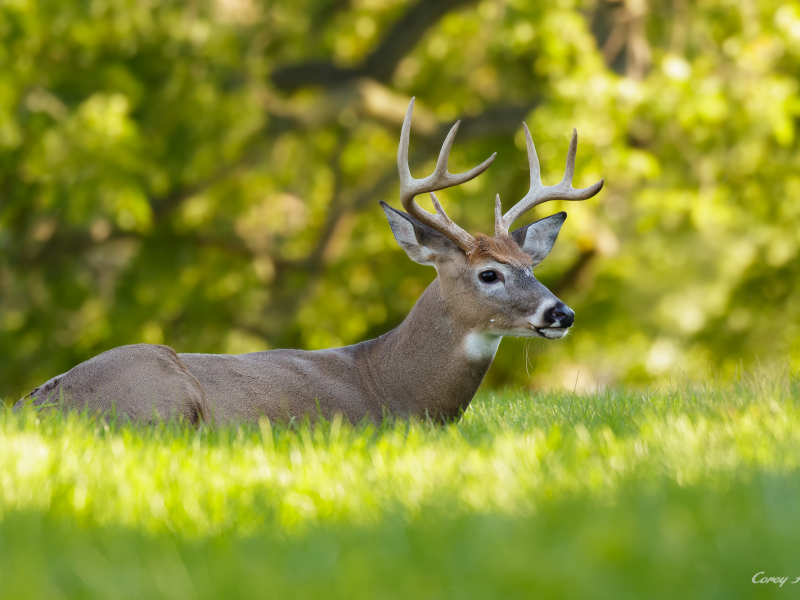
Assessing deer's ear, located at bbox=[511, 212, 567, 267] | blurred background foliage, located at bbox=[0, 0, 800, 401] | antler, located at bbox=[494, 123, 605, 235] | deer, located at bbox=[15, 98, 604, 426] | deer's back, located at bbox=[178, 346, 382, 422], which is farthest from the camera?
blurred background foliage, located at bbox=[0, 0, 800, 401]

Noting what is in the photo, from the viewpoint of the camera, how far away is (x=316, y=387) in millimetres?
5227

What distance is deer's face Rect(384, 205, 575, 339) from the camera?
5145 millimetres

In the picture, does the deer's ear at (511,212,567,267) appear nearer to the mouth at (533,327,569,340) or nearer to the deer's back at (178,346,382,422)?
the mouth at (533,327,569,340)

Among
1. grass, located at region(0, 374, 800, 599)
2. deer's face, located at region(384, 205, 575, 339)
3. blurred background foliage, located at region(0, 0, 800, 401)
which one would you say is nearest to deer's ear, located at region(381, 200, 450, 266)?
deer's face, located at region(384, 205, 575, 339)

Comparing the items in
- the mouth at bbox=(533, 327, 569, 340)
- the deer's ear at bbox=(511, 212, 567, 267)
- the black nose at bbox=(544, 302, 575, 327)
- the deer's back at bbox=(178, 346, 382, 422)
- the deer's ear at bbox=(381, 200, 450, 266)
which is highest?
the deer's ear at bbox=(381, 200, 450, 266)

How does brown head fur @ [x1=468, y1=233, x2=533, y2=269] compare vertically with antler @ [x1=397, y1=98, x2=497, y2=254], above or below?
below

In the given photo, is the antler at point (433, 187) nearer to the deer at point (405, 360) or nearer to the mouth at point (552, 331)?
the deer at point (405, 360)

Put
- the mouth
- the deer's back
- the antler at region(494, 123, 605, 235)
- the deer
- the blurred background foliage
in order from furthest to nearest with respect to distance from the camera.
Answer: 1. the blurred background foliage
2. the antler at region(494, 123, 605, 235)
3. the mouth
4. the deer's back
5. the deer

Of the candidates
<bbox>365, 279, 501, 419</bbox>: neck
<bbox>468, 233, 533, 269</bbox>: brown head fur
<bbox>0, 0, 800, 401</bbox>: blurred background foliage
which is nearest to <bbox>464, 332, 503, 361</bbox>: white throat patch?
<bbox>365, 279, 501, 419</bbox>: neck

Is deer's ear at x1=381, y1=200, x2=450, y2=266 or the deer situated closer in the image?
the deer

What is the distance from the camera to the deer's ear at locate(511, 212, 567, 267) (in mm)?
6113

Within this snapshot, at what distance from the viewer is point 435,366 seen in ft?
17.4

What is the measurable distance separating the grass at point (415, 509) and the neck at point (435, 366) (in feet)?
3.77

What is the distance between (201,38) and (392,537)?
1118cm
